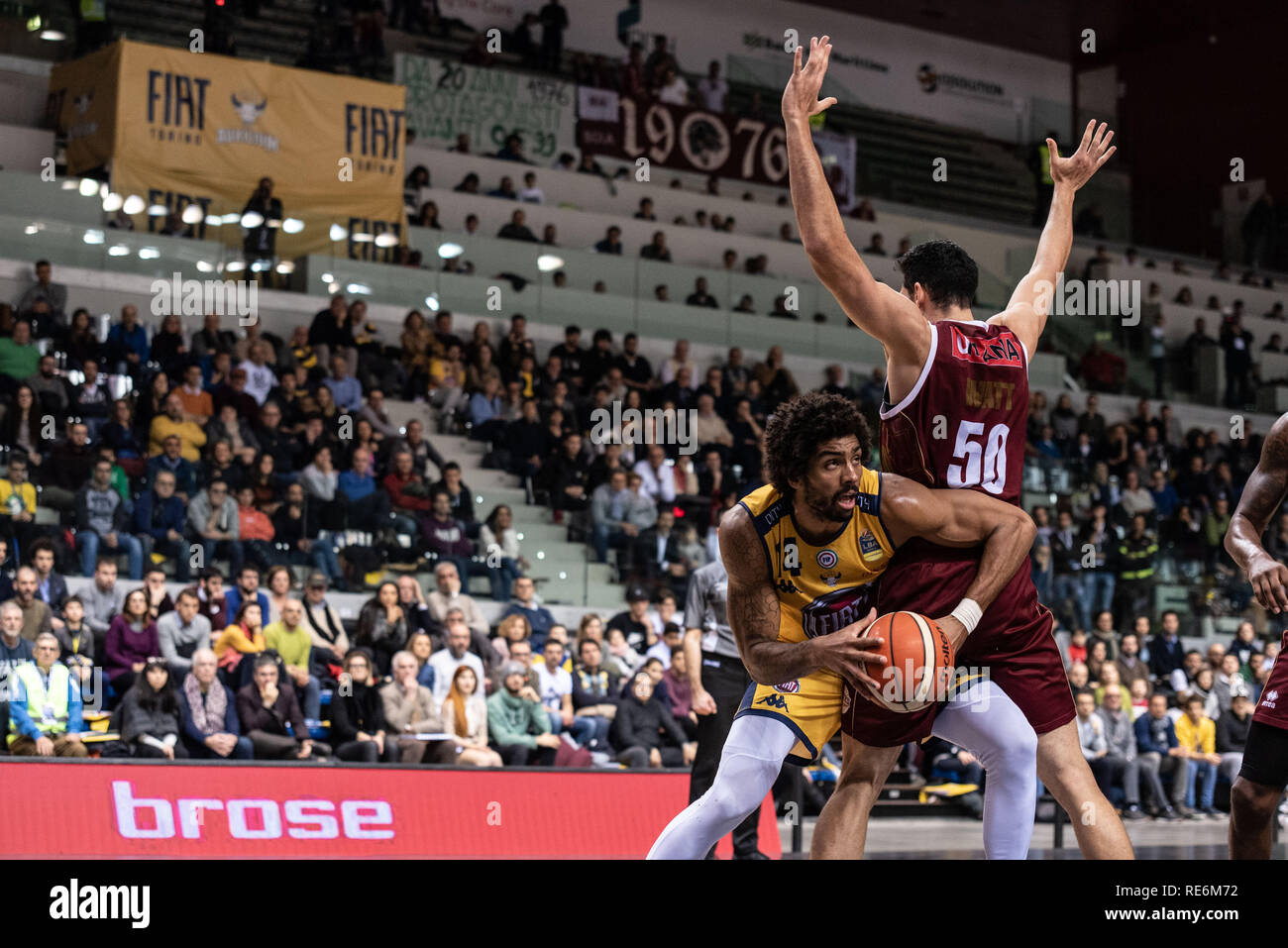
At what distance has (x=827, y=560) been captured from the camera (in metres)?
4.78

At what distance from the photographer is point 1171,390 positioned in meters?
22.7

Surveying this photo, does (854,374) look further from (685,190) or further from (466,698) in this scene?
(466,698)

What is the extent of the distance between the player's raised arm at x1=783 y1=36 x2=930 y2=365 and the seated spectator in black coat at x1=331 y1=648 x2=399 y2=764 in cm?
726

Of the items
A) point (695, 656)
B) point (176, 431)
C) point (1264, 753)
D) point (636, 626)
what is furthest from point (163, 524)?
point (1264, 753)

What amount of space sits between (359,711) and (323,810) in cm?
344

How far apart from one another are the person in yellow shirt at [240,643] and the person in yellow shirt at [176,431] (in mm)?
2291

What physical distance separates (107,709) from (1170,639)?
1086cm

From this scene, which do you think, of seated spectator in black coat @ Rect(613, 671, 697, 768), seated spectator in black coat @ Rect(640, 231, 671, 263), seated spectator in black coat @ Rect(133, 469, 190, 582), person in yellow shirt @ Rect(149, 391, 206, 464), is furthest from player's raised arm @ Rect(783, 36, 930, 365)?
seated spectator in black coat @ Rect(640, 231, 671, 263)

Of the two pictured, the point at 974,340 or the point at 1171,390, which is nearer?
the point at 974,340

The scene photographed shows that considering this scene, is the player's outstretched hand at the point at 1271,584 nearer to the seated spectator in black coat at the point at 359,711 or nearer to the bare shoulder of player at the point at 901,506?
the bare shoulder of player at the point at 901,506

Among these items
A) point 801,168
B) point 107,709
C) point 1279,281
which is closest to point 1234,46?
point 1279,281

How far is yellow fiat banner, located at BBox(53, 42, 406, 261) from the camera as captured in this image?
17.1 metres

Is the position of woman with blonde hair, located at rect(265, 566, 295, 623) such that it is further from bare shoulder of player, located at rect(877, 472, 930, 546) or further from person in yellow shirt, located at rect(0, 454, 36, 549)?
bare shoulder of player, located at rect(877, 472, 930, 546)

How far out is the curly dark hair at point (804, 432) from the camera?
459cm
